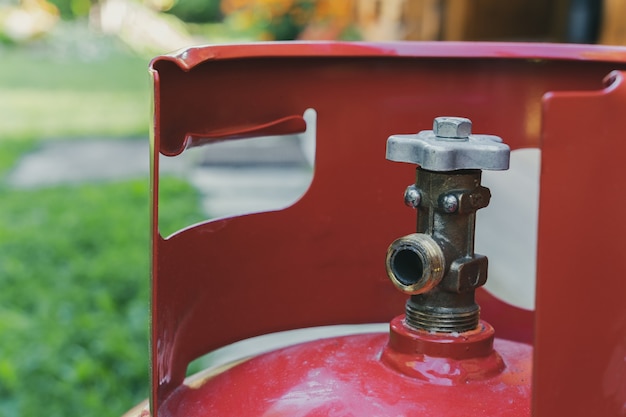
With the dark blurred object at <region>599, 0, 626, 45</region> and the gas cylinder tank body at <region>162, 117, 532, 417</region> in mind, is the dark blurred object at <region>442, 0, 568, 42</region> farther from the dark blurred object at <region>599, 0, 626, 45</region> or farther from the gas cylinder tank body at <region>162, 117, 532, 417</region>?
the gas cylinder tank body at <region>162, 117, 532, 417</region>

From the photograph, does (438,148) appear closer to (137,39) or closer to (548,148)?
(548,148)

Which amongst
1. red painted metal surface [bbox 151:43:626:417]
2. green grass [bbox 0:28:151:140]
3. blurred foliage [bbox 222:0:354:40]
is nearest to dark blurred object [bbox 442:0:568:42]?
blurred foliage [bbox 222:0:354:40]

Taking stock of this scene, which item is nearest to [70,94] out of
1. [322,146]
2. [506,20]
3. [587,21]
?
[506,20]

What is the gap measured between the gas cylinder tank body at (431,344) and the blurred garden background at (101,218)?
5.54 feet

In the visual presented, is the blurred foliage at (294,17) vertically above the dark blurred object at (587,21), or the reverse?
the blurred foliage at (294,17)

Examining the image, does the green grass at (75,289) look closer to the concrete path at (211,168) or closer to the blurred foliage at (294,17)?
the concrete path at (211,168)

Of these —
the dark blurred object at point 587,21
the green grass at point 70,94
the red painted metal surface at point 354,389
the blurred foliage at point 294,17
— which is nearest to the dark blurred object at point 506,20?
the dark blurred object at point 587,21

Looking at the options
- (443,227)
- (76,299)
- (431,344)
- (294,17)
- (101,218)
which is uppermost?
(294,17)

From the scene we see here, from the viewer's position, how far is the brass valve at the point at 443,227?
971 mm

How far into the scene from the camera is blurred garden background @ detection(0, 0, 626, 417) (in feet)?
9.28

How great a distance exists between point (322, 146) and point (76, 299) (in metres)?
2.22

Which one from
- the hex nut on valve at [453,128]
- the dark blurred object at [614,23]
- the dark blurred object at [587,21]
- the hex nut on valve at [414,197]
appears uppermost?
the dark blurred object at [587,21]

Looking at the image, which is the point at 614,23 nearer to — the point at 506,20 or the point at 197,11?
the point at 506,20

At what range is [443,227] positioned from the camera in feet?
3.33
